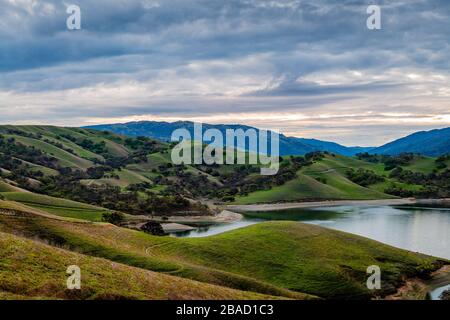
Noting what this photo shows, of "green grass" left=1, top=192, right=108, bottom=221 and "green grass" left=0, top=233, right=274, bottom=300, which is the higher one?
"green grass" left=0, top=233, right=274, bottom=300

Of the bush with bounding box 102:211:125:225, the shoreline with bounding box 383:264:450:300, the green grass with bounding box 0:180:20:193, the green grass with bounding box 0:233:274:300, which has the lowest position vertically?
the bush with bounding box 102:211:125:225

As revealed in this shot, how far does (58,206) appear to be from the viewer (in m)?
150

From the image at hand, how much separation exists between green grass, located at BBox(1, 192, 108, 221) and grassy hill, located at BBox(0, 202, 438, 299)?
69.9 m

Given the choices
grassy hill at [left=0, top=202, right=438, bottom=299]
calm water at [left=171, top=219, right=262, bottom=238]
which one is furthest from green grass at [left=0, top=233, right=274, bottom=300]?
calm water at [left=171, top=219, right=262, bottom=238]

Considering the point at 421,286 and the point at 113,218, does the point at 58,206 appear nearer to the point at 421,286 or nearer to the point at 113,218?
the point at 113,218

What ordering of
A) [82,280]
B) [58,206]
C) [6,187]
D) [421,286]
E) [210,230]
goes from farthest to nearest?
[6,187]
[58,206]
[210,230]
[421,286]
[82,280]

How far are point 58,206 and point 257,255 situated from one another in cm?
9441

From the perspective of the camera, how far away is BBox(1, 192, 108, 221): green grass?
14554 centimetres

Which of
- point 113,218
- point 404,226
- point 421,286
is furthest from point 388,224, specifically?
point 113,218

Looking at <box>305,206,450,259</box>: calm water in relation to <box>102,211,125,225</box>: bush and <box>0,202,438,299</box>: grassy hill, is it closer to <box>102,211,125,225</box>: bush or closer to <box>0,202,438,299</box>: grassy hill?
<box>0,202,438,299</box>: grassy hill

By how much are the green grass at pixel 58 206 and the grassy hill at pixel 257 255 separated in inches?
2752

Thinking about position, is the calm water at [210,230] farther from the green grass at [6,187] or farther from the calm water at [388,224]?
the green grass at [6,187]
